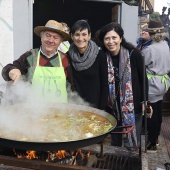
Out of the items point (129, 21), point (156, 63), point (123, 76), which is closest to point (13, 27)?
point (129, 21)

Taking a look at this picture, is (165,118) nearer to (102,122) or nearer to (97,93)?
(97,93)

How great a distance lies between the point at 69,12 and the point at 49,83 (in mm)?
7596

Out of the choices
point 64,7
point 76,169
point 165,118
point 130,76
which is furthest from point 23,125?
point 64,7

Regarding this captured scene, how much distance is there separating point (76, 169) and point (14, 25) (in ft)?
14.2

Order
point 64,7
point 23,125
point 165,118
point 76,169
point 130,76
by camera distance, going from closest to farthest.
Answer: point 76,169
point 23,125
point 130,76
point 165,118
point 64,7

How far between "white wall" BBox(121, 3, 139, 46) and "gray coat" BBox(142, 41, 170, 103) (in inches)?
A: 103

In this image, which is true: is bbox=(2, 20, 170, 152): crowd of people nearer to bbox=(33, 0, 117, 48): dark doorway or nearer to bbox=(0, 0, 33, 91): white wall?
bbox=(0, 0, 33, 91): white wall

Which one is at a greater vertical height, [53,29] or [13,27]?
[13,27]

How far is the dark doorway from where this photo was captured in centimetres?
1035

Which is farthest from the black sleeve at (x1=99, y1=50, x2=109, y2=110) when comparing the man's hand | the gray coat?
the gray coat

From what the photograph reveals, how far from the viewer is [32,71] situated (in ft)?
11.4

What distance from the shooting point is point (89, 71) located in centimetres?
356

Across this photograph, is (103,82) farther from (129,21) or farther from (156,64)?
(129,21)

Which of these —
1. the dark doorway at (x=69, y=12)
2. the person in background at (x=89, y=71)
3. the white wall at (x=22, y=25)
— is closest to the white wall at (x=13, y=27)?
the white wall at (x=22, y=25)
